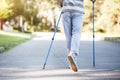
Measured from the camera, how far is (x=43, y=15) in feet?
265

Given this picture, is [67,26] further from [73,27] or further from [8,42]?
[8,42]

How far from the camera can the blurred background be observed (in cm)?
3676

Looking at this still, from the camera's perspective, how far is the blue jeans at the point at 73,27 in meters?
8.02

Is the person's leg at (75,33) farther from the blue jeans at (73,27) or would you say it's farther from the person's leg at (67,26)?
the person's leg at (67,26)

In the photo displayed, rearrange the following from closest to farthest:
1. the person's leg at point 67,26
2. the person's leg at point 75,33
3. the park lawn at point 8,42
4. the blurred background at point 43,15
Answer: the person's leg at point 75,33 → the person's leg at point 67,26 → the park lawn at point 8,42 → the blurred background at point 43,15

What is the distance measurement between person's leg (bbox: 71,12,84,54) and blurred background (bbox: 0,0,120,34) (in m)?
21.8

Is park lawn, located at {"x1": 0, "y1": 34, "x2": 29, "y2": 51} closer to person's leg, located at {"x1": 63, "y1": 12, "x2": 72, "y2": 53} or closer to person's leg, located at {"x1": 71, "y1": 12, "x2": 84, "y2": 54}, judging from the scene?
person's leg, located at {"x1": 63, "y1": 12, "x2": 72, "y2": 53}

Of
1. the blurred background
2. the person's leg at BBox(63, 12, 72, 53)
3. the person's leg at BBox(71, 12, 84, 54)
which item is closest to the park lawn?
the person's leg at BBox(63, 12, 72, 53)

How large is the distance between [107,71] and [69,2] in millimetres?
1645

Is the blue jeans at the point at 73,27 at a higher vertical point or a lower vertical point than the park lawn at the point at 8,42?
higher

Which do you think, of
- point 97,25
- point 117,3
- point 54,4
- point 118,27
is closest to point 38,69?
point 117,3

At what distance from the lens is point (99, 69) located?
807 cm

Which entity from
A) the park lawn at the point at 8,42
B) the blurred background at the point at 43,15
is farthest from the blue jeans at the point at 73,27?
the blurred background at the point at 43,15

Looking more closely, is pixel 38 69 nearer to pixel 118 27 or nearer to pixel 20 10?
pixel 118 27
